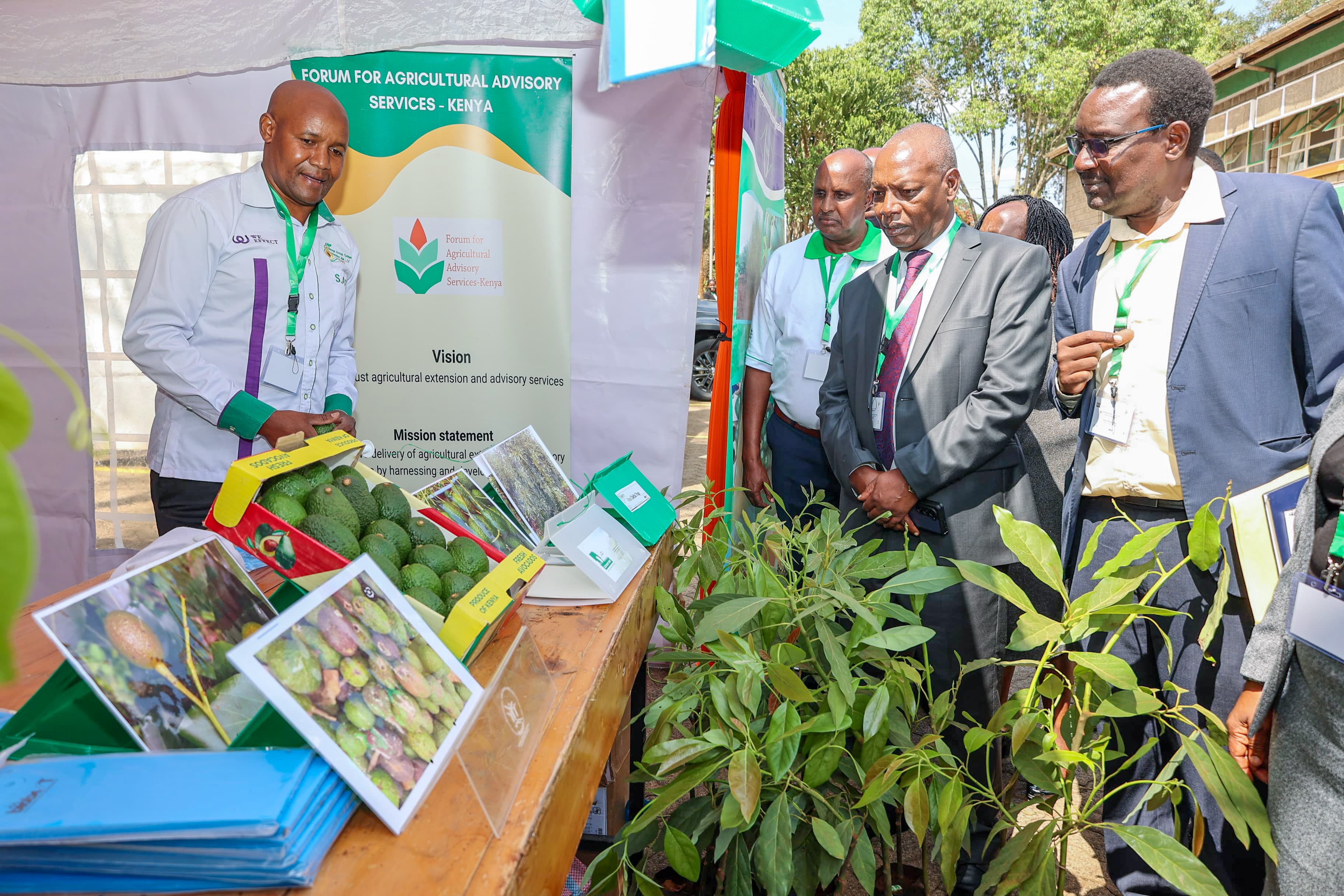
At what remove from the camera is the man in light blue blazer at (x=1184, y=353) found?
186 cm

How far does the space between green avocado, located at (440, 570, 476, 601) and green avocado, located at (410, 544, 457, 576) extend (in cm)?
1

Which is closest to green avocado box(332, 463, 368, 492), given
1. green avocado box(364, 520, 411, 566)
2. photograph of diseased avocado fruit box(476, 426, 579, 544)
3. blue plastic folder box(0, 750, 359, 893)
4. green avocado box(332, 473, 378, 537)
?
green avocado box(332, 473, 378, 537)

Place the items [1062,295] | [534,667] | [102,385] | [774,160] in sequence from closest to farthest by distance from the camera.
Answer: [534,667]
[1062,295]
[102,385]
[774,160]

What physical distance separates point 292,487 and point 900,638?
0.99 metres

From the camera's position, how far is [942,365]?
234 centimetres

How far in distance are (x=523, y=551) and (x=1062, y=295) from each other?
1586 millimetres

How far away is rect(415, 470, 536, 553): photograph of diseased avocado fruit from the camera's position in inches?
70.4

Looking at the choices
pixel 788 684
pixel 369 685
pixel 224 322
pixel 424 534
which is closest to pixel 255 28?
pixel 224 322

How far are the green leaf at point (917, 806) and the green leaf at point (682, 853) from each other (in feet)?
1.01

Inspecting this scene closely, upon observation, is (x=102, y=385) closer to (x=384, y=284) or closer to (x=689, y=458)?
(x=384, y=284)

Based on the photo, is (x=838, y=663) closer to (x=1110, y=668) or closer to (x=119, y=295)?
(x=1110, y=668)

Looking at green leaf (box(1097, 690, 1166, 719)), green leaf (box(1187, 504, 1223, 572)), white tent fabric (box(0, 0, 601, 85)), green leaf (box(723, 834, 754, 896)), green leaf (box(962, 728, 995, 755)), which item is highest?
white tent fabric (box(0, 0, 601, 85))

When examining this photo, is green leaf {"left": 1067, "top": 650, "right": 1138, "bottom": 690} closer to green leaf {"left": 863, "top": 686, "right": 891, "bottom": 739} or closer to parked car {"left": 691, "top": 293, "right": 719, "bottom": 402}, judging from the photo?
green leaf {"left": 863, "top": 686, "right": 891, "bottom": 739}

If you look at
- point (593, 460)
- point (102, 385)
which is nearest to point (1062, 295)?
point (593, 460)
